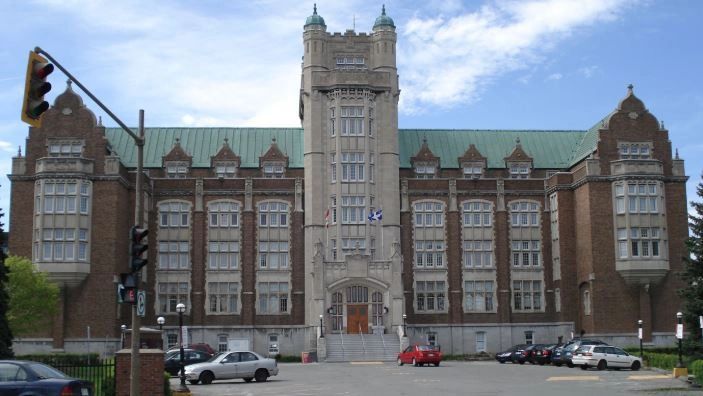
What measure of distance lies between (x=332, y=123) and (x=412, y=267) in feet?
41.6

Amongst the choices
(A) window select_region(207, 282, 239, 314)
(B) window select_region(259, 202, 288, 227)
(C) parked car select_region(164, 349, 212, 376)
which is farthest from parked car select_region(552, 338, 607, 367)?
(A) window select_region(207, 282, 239, 314)

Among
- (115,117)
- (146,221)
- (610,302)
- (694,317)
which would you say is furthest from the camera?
(146,221)

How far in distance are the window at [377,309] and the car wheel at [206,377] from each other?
27.6 meters

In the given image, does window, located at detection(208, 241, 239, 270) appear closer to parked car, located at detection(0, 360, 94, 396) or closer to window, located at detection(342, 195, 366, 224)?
window, located at detection(342, 195, 366, 224)

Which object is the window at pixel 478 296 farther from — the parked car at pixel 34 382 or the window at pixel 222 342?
the parked car at pixel 34 382

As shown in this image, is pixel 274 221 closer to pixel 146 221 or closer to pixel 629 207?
pixel 146 221

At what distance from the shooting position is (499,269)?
69938 millimetres

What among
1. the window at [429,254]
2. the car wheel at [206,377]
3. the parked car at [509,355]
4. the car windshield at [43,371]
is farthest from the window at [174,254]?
the car windshield at [43,371]

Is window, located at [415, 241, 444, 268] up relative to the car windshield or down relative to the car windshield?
up

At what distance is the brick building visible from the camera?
2525 inches

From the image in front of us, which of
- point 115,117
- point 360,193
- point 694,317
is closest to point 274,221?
point 360,193

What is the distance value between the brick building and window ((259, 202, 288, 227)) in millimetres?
109

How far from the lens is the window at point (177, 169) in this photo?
71.8 m

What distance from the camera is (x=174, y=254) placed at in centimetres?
6862
